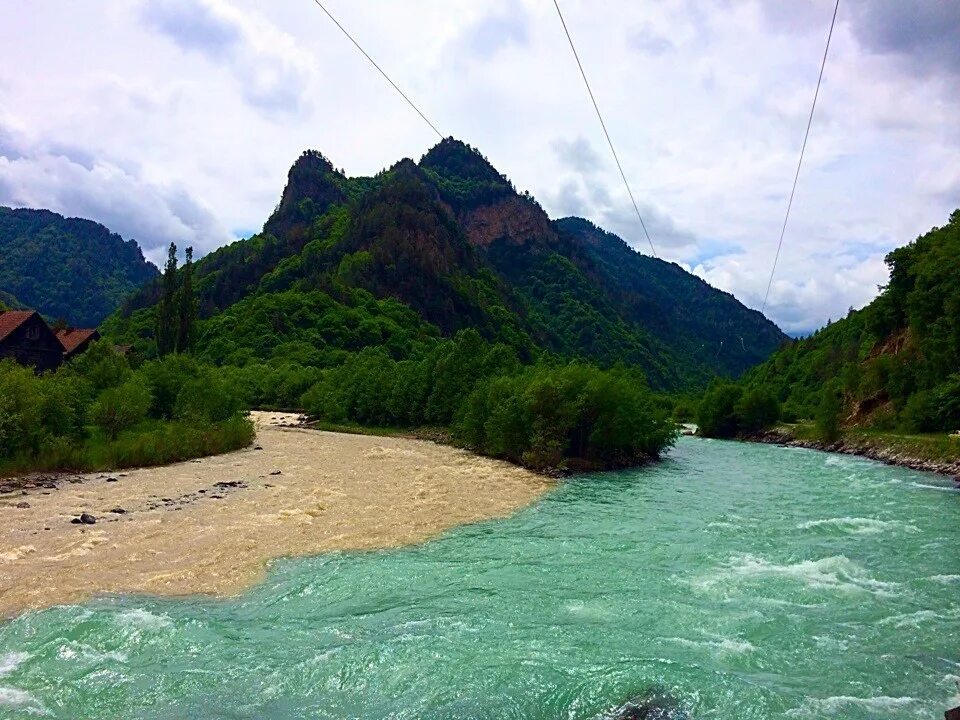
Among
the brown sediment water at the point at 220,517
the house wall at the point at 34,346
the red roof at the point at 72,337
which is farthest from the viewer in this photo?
the red roof at the point at 72,337

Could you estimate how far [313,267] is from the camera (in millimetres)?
163250

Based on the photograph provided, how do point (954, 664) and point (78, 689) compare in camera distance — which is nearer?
point (78, 689)

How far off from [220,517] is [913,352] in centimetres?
6676

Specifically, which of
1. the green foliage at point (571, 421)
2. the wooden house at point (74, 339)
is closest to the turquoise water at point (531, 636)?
the green foliage at point (571, 421)

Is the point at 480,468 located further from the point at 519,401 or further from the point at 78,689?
the point at 78,689

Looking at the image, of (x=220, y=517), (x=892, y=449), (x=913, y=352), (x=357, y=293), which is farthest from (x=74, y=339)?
(x=913, y=352)

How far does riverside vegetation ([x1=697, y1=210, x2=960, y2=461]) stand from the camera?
53656mm

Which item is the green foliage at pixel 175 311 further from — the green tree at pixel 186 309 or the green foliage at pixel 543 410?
the green foliage at pixel 543 410

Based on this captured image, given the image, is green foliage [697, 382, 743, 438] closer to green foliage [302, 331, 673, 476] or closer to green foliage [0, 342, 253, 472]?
green foliage [302, 331, 673, 476]

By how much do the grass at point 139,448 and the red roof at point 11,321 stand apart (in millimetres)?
26385

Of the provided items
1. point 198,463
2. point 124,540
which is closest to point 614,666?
point 124,540

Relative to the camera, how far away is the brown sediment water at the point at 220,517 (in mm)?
15633

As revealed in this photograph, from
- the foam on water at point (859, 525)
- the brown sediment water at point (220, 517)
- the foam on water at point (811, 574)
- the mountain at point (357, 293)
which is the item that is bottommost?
the brown sediment water at point (220, 517)

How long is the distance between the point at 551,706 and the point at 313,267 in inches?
6359
